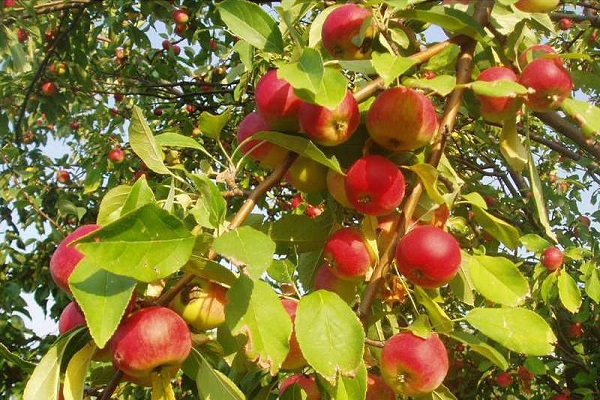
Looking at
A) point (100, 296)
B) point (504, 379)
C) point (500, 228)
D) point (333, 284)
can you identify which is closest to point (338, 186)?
point (333, 284)

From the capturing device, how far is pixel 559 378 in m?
3.04

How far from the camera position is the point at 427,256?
78cm

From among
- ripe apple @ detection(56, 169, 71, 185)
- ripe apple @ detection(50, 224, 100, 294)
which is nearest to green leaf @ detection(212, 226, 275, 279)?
ripe apple @ detection(50, 224, 100, 294)

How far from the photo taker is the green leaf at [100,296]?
612 millimetres

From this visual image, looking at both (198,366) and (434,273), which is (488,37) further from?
(198,366)

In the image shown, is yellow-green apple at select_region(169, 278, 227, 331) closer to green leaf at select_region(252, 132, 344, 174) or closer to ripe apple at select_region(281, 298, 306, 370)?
ripe apple at select_region(281, 298, 306, 370)

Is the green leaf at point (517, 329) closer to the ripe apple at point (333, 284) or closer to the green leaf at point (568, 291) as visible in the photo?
the ripe apple at point (333, 284)

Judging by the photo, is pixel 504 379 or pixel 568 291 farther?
pixel 504 379

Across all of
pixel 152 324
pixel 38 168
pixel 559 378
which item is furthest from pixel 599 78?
pixel 38 168

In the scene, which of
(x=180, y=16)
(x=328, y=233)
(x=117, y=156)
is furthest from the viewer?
(x=117, y=156)

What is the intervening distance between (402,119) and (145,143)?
37 cm

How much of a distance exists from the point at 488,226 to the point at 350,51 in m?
0.35

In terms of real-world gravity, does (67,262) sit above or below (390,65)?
below

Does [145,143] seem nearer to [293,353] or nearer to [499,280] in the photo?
[293,353]
